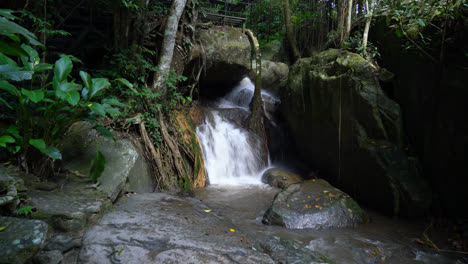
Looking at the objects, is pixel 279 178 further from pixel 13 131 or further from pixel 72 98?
pixel 13 131

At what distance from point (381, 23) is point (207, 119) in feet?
15.1

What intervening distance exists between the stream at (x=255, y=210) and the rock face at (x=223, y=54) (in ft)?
3.27

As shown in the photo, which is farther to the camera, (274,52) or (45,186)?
(274,52)

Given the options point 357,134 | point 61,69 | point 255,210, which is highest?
point 61,69

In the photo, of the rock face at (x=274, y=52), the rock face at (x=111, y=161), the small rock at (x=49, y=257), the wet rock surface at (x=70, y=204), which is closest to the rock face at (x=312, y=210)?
the rock face at (x=111, y=161)

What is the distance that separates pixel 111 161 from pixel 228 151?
369 cm

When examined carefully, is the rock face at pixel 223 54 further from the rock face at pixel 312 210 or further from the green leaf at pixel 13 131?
the green leaf at pixel 13 131

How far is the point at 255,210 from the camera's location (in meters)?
4.80

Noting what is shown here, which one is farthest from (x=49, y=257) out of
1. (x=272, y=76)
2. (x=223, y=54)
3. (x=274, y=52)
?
(x=274, y=52)

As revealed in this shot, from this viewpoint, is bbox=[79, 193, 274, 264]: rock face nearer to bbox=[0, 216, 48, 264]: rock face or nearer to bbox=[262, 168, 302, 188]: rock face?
bbox=[0, 216, 48, 264]: rock face

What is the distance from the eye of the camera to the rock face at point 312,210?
414 cm

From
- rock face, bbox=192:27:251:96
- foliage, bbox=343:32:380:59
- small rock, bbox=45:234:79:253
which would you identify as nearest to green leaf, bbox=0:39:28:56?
small rock, bbox=45:234:79:253

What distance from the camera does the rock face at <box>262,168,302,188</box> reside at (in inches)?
249

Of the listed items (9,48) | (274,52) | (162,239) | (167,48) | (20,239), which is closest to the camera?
(9,48)
